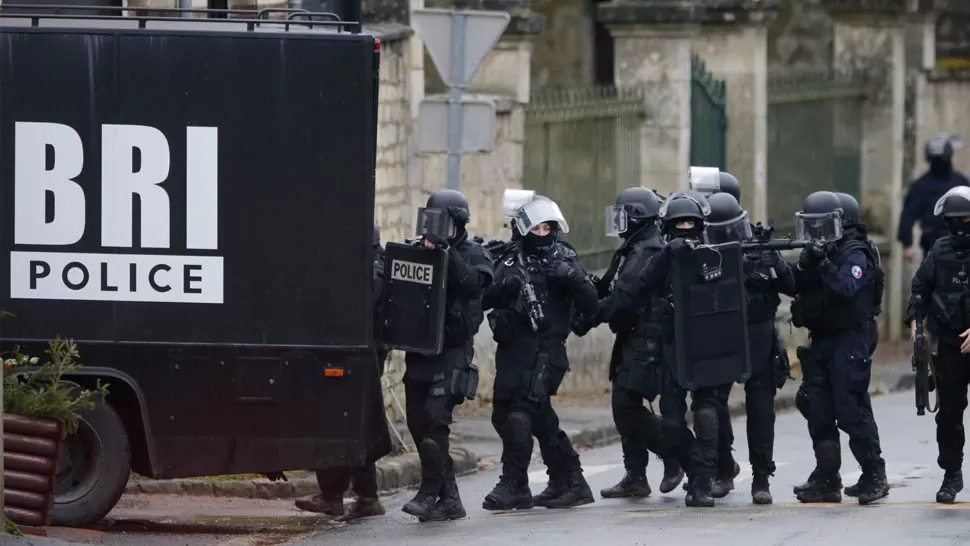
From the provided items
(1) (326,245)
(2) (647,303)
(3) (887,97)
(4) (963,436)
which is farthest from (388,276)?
(3) (887,97)

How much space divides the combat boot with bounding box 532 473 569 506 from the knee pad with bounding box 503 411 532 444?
0.43m

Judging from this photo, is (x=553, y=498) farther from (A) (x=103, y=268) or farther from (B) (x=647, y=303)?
(A) (x=103, y=268)

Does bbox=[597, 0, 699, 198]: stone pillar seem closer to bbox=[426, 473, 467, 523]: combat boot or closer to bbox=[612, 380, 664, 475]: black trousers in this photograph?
bbox=[612, 380, 664, 475]: black trousers

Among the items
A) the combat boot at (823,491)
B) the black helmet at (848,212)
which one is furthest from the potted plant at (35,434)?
the black helmet at (848,212)

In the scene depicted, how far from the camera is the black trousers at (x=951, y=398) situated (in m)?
11.5

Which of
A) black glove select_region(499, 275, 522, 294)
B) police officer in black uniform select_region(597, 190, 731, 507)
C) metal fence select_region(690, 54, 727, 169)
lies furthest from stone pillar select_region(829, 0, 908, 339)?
black glove select_region(499, 275, 522, 294)

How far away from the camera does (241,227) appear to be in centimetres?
1050

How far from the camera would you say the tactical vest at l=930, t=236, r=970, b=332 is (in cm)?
1136

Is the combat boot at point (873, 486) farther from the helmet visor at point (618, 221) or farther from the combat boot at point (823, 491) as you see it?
the helmet visor at point (618, 221)

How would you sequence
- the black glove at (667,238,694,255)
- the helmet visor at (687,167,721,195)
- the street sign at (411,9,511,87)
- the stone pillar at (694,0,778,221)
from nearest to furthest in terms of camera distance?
the black glove at (667,238,694,255) < the helmet visor at (687,167,721,195) < the street sign at (411,9,511,87) < the stone pillar at (694,0,778,221)

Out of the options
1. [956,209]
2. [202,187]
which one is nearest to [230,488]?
[202,187]

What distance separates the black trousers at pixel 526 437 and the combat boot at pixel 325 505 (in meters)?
0.94

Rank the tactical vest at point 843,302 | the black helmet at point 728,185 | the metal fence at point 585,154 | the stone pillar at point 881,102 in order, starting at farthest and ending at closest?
the stone pillar at point 881,102
the metal fence at point 585,154
the black helmet at point 728,185
the tactical vest at point 843,302

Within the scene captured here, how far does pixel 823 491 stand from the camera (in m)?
11.9
